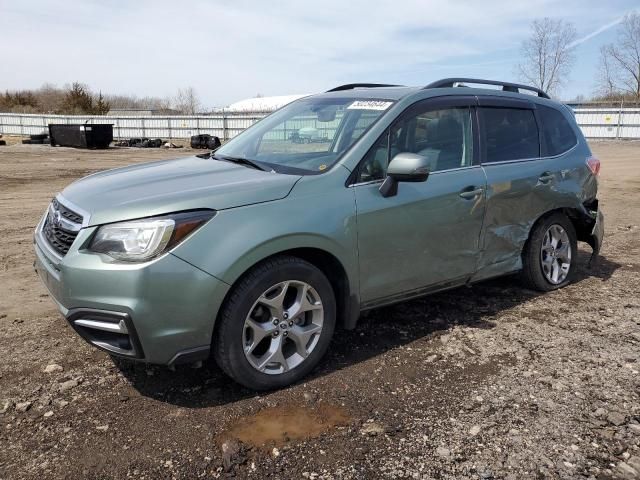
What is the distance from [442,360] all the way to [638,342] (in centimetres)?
158

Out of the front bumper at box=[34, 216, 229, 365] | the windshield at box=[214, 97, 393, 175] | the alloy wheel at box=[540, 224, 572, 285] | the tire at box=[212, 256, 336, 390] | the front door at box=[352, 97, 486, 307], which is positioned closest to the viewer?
the front bumper at box=[34, 216, 229, 365]

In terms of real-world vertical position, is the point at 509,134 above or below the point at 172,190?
above

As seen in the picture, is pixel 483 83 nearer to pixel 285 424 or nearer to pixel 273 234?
pixel 273 234

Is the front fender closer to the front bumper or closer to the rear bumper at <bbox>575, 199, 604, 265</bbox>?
the front bumper

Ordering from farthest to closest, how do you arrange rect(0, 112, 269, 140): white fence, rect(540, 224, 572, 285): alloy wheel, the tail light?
rect(0, 112, 269, 140): white fence < the tail light < rect(540, 224, 572, 285): alloy wheel

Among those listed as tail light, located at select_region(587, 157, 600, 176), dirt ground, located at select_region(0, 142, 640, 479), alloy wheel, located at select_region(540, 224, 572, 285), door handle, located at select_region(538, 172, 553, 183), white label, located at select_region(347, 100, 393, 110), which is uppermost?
white label, located at select_region(347, 100, 393, 110)

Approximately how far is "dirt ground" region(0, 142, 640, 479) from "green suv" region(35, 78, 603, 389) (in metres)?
0.35

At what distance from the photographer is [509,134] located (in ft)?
15.4

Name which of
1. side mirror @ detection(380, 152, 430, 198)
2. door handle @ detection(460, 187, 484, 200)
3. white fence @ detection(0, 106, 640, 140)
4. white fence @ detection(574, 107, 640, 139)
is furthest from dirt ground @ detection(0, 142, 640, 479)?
white fence @ detection(574, 107, 640, 139)

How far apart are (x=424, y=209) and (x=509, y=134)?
1396 millimetres

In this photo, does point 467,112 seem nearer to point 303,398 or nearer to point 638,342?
point 638,342

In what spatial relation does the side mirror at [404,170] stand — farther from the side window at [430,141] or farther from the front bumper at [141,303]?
the front bumper at [141,303]

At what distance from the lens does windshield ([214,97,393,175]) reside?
3.76m

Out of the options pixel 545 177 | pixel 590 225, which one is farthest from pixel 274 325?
pixel 590 225
